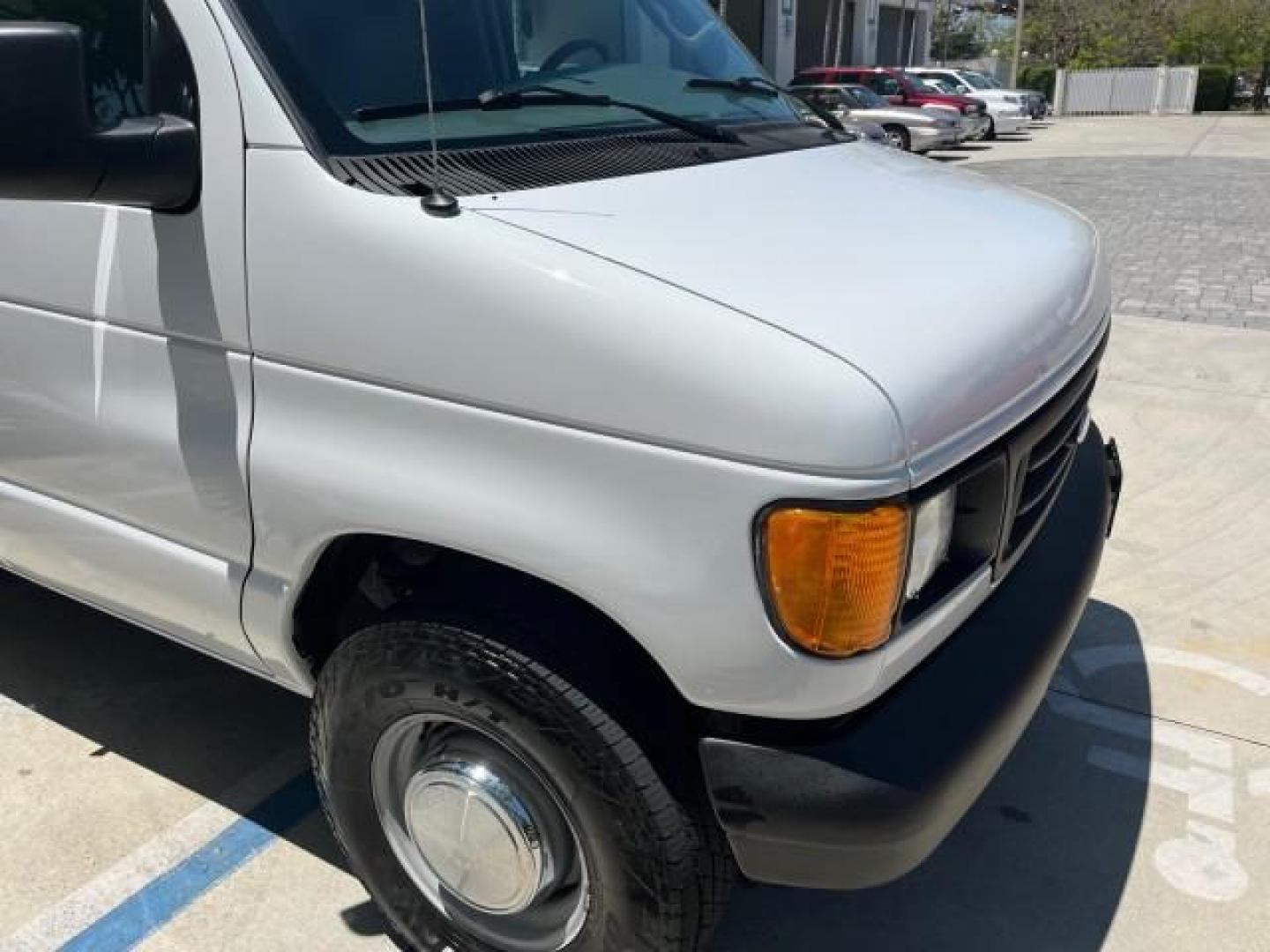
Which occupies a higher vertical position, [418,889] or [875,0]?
[875,0]

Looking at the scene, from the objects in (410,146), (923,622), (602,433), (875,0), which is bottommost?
(923,622)

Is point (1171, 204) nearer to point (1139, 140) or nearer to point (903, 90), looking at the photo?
point (903, 90)

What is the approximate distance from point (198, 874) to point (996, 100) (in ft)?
90.8

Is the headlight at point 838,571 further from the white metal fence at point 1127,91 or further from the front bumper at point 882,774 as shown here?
the white metal fence at point 1127,91

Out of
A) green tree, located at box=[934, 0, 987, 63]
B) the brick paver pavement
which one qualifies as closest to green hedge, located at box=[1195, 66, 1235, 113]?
the brick paver pavement

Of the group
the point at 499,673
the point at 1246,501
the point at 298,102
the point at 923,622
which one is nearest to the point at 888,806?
the point at 923,622

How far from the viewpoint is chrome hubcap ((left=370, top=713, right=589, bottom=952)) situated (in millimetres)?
2086

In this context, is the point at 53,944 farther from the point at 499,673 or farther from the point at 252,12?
the point at 252,12

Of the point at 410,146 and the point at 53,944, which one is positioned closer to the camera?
the point at 410,146

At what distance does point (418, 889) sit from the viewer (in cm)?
235

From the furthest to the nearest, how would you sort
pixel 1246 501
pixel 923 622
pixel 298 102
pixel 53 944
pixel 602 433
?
pixel 1246 501, pixel 53 944, pixel 298 102, pixel 923 622, pixel 602 433

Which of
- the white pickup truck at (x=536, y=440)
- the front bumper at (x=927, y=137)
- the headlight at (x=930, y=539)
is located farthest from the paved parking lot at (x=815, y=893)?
the front bumper at (x=927, y=137)

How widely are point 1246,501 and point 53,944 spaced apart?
14.6ft

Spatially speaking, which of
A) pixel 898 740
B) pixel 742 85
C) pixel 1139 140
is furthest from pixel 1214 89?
pixel 898 740
